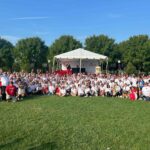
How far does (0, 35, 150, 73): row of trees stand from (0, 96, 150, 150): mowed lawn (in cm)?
5528

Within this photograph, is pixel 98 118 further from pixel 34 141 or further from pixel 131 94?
pixel 131 94

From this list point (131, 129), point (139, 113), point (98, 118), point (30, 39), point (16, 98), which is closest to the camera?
point (131, 129)

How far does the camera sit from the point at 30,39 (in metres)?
77.2

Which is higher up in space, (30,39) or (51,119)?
(30,39)

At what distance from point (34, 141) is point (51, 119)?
10.3 ft

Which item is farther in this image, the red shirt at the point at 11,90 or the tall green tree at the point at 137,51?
the tall green tree at the point at 137,51

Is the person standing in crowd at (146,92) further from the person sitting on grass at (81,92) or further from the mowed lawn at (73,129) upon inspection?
the mowed lawn at (73,129)

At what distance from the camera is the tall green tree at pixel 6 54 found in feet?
237

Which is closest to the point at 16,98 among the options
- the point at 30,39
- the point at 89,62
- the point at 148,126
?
the point at 148,126

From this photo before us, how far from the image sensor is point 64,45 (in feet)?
245

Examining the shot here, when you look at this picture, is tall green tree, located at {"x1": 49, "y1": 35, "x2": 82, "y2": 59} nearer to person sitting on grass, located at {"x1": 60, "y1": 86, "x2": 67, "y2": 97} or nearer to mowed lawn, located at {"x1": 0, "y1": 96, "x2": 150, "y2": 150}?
person sitting on grass, located at {"x1": 60, "y1": 86, "x2": 67, "y2": 97}

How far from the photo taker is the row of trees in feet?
227

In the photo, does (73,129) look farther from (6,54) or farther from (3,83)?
(6,54)

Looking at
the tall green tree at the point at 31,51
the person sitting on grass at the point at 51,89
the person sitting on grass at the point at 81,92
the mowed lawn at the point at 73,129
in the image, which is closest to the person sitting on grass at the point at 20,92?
the person sitting on grass at the point at 51,89
